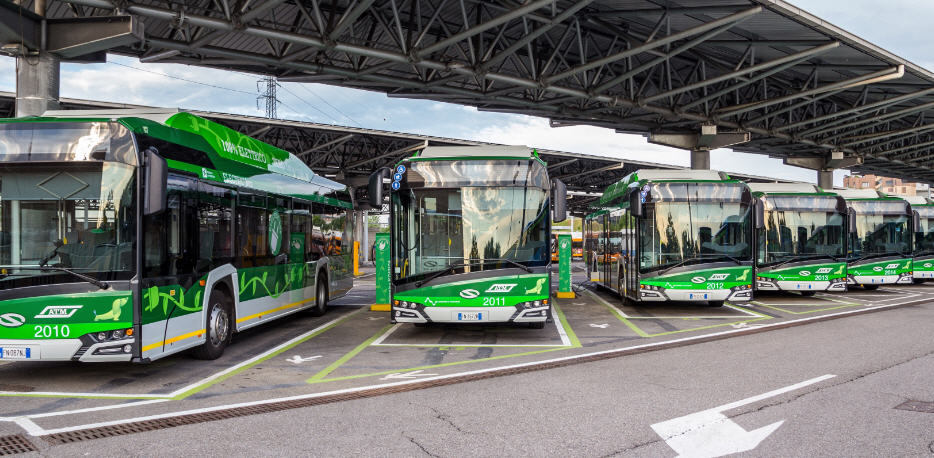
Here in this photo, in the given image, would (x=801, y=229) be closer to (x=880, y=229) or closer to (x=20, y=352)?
(x=880, y=229)

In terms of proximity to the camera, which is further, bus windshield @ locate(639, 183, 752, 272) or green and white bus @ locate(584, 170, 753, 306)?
bus windshield @ locate(639, 183, 752, 272)

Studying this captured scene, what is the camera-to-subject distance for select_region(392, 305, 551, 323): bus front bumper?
33.4 feet

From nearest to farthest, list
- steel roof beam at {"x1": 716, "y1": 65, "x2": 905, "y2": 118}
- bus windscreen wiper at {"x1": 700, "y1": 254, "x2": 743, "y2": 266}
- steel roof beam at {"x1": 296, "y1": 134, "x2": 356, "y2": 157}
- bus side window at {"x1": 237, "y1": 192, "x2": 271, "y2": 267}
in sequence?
bus side window at {"x1": 237, "y1": 192, "x2": 271, "y2": 267} < bus windscreen wiper at {"x1": 700, "y1": 254, "x2": 743, "y2": 266} < steel roof beam at {"x1": 716, "y1": 65, "x2": 905, "y2": 118} < steel roof beam at {"x1": 296, "y1": 134, "x2": 356, "y2": 157}

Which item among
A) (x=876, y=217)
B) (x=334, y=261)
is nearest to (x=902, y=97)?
(x=876, y=217)

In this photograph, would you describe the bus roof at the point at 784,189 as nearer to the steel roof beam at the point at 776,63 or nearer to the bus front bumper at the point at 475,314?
the steel roof beam at the point at 776,63

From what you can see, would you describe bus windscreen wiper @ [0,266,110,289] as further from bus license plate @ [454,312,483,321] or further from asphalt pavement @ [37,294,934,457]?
bus license plate @ [454,312,483,321]

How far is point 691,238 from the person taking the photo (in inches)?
560

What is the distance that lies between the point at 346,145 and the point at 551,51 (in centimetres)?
1594

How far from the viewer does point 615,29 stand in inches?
810

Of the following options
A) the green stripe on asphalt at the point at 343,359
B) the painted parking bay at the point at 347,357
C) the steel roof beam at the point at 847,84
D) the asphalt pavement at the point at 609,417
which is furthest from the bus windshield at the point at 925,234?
the green stripe on asphalt at the point at 343,359

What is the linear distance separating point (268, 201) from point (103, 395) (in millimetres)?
4439

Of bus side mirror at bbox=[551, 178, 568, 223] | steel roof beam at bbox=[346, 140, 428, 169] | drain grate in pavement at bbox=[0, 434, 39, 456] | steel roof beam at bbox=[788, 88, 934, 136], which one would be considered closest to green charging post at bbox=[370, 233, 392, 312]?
bus side mirror at bbox=[551, 178, 568, 223]

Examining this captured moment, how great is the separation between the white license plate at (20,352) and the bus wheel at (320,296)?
6961 millimetres

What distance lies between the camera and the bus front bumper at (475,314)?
33.4 ft
